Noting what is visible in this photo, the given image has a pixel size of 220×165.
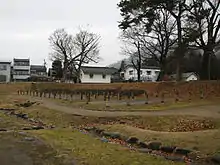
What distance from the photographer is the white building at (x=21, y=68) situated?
92625 millimetres

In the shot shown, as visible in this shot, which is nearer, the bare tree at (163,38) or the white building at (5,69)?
the bare tree at (163,38)

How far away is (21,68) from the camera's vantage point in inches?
3698

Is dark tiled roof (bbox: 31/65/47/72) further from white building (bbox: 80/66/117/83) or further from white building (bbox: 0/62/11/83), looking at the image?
white building (bbox: 80/66/117/83)

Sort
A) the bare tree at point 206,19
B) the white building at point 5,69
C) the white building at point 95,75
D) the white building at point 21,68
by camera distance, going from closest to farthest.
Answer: the bare tree at point 206,19
the white building at point 95,75
the white building at point 5,69
the white building at point 21,68

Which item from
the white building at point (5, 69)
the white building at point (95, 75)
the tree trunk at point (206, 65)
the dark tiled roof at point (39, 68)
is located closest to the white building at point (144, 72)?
the white building at point (95, 75)

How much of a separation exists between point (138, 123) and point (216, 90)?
49.7 feet

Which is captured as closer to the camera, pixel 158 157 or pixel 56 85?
pixel 158 157

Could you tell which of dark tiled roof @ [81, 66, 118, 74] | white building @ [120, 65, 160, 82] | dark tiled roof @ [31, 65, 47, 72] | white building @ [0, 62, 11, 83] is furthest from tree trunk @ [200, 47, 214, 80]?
dark tiled roof @ [31, 65, 47, 72]

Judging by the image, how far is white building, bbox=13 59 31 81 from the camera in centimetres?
9262

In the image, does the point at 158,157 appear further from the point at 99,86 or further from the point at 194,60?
the point at 194,60

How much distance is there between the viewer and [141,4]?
1325 inches

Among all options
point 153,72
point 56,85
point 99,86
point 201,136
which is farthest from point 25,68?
point 201,136

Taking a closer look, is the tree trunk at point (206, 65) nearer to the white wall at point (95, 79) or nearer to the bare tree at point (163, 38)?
the bare tree at point (163, 38)

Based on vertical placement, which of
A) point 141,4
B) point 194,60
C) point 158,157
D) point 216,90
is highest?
point 141,4
